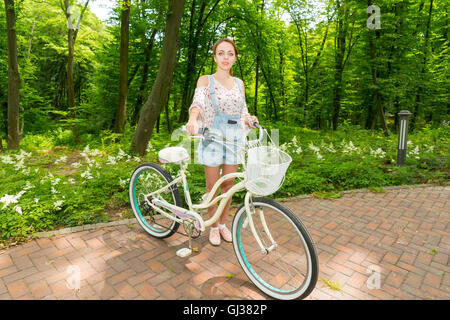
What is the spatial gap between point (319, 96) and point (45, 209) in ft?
54.3

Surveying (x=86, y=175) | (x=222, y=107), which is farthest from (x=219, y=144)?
(x=86, y=175)

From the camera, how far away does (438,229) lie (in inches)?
154

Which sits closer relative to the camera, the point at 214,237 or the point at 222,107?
the point at 222,107

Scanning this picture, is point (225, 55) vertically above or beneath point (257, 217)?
above

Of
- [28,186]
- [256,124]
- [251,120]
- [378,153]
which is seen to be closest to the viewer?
[256,124]

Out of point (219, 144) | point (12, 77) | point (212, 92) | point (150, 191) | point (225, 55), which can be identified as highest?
point (12, 77)

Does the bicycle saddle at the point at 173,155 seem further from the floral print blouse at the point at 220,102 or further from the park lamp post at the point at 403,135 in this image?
the park lamp post at the point at 403,135

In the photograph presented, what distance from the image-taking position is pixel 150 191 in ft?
12.0

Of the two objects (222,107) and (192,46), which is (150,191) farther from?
(192,46)

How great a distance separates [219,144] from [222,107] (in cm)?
39

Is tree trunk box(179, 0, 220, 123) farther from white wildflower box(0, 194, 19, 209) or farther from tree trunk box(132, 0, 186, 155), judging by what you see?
white wildflower box(0, 194, 19, 209)

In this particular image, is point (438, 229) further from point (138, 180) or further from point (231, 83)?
point (138, 180)

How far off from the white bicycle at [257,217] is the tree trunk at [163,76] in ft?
12.1

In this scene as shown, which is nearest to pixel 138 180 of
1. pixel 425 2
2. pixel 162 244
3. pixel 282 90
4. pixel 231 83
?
pixel 162 244
